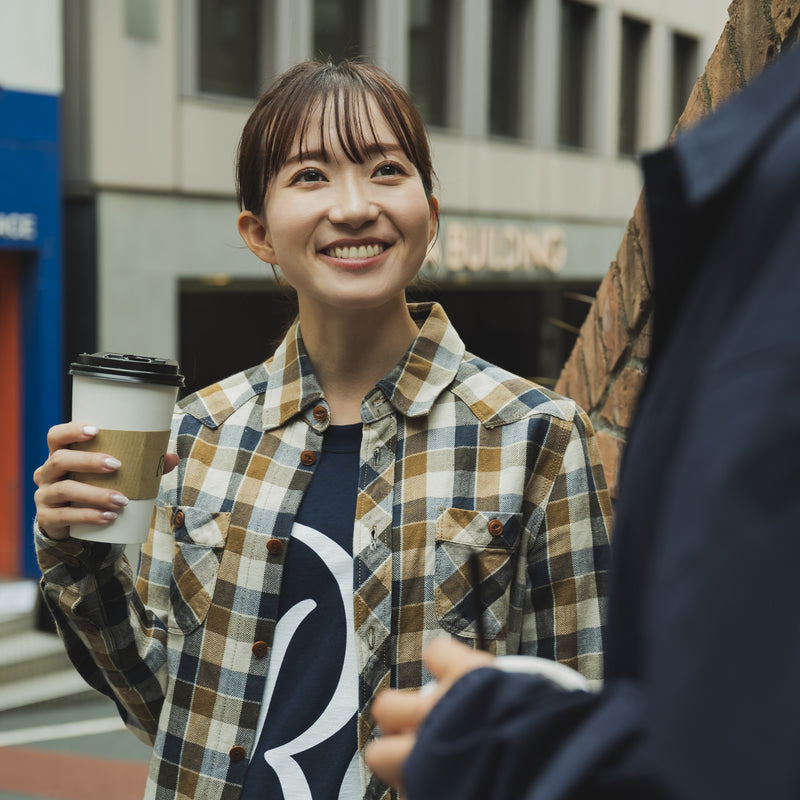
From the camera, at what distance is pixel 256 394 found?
205 centimetres

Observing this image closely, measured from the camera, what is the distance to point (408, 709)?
90 centimetres

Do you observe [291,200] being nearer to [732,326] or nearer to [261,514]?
[261,514]

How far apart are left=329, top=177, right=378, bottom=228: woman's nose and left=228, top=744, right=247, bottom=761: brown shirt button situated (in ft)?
2.77

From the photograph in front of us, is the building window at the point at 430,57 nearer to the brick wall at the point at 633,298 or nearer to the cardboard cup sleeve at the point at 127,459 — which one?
the brick wall at the point at 633,298

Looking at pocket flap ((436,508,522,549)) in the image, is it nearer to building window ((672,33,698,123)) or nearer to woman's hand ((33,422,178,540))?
woman's hand ((33,422,178,540))

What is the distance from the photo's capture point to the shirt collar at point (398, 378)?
1895mm

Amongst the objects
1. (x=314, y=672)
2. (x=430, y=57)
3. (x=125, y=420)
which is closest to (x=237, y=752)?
(x=314, y=672)

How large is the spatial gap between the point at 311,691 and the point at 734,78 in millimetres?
1475

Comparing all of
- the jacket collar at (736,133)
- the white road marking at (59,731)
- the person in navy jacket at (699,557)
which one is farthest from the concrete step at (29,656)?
the jacket collar at (736,133)

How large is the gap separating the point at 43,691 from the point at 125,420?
6.65 meters

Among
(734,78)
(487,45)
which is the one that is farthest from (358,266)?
(487,45)

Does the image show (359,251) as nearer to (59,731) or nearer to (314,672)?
(314,672)

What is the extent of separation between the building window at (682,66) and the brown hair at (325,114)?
1808cm

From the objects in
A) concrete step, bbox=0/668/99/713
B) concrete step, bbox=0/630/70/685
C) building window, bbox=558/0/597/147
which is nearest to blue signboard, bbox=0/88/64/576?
concrete step, bbox=0/630/70/685
